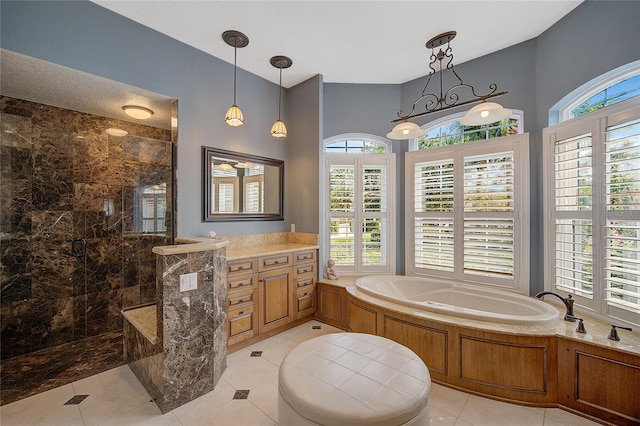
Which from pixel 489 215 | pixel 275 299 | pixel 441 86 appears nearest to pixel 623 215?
pixel 489 215

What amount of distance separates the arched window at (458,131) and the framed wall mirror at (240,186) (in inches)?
80.7

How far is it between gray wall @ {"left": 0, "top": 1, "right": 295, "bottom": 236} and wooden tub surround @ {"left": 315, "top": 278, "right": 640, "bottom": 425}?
2.44 meters

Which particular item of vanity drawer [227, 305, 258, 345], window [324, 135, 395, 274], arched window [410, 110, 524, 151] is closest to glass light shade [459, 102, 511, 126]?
arched window [410, 110, 524, 151]

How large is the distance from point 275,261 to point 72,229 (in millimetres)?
2431

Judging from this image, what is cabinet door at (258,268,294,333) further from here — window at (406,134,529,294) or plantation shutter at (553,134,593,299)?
plantation shutter at (553,134,593,299)

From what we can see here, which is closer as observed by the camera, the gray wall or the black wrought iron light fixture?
the gray wall

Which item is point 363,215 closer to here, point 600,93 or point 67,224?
point 600,93

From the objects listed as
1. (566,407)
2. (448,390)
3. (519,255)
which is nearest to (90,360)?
(448,390)

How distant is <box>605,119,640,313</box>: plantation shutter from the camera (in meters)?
2.03

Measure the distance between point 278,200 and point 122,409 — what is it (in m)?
2.67

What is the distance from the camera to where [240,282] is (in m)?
2.82

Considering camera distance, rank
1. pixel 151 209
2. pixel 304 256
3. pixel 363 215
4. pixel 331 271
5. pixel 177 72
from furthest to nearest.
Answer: pixel 363 215 < pixel 331 271 < pixel 304 256 < pixel 151 209 < pixel 177 72

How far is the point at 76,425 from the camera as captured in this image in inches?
73.1

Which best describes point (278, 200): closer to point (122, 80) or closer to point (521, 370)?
point (122, 80)
